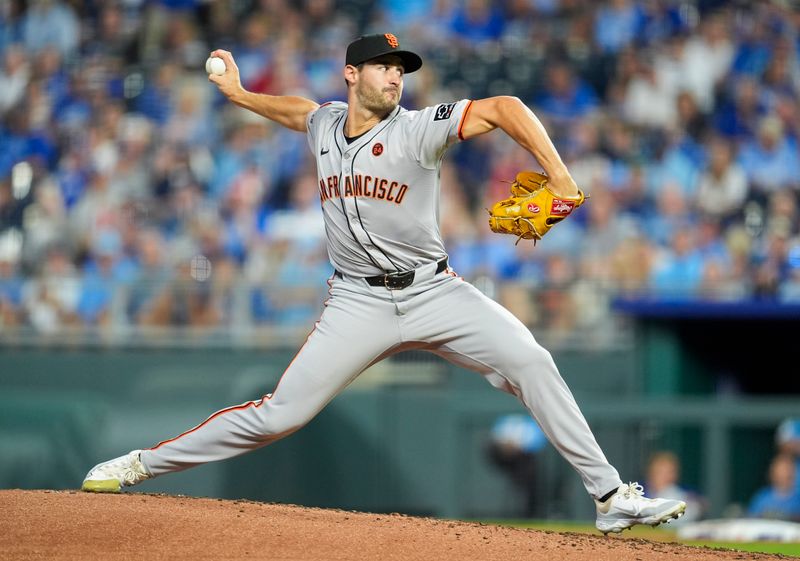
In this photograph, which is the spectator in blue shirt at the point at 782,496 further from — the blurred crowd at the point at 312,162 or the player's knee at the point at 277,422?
the player's knee at the point at 277,422

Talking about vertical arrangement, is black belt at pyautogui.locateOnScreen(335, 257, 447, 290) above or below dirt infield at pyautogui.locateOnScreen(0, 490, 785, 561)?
above

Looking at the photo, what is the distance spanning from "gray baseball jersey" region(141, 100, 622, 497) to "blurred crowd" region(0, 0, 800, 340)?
4.04 meters

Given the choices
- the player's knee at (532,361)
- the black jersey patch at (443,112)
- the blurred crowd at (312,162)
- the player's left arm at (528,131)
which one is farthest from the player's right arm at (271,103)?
the blurred crowd at (312,162)

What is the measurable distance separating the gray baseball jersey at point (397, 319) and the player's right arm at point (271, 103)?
0.40m

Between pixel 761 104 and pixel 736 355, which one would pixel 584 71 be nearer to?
pixel 761 104

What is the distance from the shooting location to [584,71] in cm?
1158

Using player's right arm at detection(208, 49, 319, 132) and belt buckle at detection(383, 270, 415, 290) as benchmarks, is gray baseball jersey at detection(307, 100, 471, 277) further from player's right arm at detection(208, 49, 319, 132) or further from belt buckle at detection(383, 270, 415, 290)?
player's right arm at detection(208, 49, 319, 132)

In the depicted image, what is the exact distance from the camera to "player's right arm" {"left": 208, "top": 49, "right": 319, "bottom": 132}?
521cm

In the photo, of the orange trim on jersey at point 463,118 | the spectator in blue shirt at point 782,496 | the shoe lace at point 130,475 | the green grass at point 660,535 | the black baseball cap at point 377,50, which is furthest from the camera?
the spectator in blue shirt at point 782,496

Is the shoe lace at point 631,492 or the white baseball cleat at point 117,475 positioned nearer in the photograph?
the shoe lace at point 631,492

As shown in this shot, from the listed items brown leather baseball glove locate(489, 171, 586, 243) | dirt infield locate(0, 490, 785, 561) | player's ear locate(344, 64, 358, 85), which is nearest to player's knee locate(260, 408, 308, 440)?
dirt infield locate(0, 490, 785, 561)

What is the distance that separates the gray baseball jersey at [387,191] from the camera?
182 inches

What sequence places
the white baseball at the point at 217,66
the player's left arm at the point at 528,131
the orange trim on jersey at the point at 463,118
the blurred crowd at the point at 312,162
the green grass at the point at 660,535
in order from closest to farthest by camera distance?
the player's left arm at the point at 528,131, the orange trim on jersey at the point at 463,118, the white baseball at the point at 217,66, the green grass at the point at 660,535, the blurred crowd at the point at 312,162

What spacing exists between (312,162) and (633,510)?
659 centimetres
